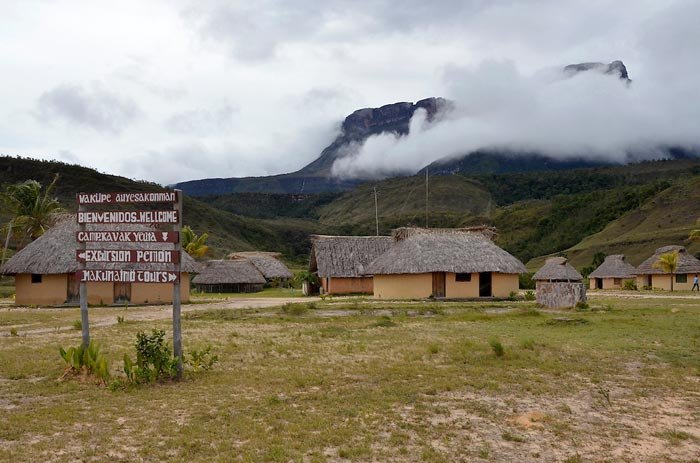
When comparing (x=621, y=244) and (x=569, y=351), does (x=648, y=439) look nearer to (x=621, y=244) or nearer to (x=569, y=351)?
(x=569, y=351)

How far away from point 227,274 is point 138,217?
40.1 meters

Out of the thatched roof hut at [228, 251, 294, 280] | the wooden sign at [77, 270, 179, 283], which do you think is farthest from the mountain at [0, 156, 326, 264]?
the wooden sign at [77, 270, 179, 283]

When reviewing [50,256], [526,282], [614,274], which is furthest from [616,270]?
[50,256]

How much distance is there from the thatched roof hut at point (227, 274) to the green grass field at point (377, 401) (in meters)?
33.5

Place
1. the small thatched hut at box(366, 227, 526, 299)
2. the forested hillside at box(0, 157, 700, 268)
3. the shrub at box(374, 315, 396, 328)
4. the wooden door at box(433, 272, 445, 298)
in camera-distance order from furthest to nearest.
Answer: the forested hillside at box(0, 157, 700, 268) → the wooden door at box(433, 272, 445, 298) → the small thatched hut at box(366, 227, 526, 299) → the shrub at box(374, 315, 396, 328)

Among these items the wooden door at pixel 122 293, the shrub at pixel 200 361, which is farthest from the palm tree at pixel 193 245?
the shrub at pixel 200 361

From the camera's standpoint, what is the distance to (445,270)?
109 feet

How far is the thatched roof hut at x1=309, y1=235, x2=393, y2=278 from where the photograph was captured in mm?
40750

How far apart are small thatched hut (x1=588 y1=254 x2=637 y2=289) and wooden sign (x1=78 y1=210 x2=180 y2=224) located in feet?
166

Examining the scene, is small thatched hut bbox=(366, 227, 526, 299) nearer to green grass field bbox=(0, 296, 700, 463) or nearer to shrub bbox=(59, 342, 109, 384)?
green grass field bbox=(0, 296, 700, 463)

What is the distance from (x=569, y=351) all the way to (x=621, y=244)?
2557 inches

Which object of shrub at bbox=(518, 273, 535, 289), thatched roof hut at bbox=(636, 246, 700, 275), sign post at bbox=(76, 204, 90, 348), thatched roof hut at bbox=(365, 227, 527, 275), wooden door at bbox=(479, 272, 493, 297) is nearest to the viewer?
sign post at bbox=(76, 204, 90, 348)

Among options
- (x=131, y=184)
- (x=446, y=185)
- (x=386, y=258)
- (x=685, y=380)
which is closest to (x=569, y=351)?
(x=685, y=380)

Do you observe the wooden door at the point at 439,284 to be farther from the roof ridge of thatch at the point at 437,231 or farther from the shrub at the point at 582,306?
the shrub at the point at 582,306
